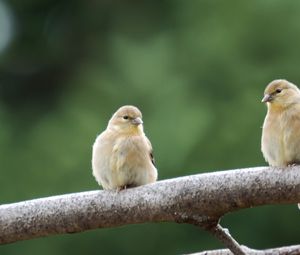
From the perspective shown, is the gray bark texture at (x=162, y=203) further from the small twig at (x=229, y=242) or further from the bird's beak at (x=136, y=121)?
the bird's beak at (x=136, y=121)

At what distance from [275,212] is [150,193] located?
25.9 feet

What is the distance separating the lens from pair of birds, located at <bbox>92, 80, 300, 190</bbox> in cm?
567

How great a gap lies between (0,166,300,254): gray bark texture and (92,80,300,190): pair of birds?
1.26ft

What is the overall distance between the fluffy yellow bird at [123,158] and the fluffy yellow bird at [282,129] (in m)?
0.84

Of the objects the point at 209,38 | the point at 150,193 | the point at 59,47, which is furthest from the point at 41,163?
the point at 150,193

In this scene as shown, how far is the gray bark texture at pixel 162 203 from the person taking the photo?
4973mm

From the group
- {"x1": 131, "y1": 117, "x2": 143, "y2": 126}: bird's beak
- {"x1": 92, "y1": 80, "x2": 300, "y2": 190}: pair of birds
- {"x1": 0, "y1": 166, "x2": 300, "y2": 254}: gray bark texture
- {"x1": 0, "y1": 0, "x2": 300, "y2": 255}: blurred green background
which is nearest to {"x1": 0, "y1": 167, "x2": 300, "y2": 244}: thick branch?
{"x1": 0, "y1": 166, "x2": 300, "y2": 254}: gray bark texture

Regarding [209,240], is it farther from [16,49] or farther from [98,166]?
[98,166]

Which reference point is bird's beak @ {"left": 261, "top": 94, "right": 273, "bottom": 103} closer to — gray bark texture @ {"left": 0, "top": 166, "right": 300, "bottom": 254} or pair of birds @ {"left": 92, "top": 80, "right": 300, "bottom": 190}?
pair of birds @ {"left": 92, "top": 80, "right": 300, "bottom": 190}

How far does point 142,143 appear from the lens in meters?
6.53

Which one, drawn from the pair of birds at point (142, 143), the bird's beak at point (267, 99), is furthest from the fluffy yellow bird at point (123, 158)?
the bird's beak at point (267, 99)

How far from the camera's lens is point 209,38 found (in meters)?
13.4

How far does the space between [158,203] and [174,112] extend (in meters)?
7.43

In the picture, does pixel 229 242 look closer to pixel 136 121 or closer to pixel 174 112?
pixel 136 121
